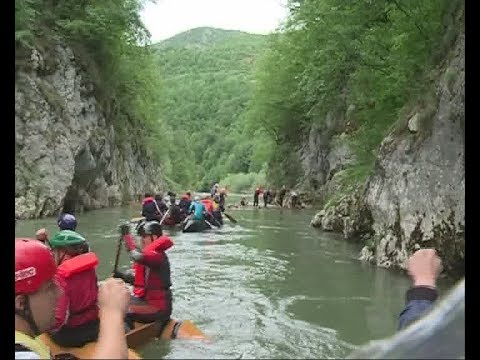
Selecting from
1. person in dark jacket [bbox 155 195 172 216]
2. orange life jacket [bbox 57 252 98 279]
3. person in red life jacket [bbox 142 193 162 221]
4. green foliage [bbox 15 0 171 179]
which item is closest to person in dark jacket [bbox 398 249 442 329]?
orange life jacket [bbox 57 252 98 279]

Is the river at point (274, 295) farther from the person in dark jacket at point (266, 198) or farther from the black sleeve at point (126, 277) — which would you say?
the person in dark jacket at point (266, 198)

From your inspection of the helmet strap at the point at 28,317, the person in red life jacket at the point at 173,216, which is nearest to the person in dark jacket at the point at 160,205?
the person in red life jacket at the point at 173,216

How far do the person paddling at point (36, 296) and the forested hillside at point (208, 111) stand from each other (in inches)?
2900

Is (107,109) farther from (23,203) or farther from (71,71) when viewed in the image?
(23,203)

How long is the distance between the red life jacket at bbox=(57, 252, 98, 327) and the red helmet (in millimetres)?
2543

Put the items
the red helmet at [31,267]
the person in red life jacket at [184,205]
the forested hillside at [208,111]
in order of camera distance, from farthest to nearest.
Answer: the forested hillside at [208,111] → the person in red life jacket at [184,205] → the red helmet at [31,267]

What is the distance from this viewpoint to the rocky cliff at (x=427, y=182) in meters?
10.1

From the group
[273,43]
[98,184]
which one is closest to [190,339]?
[98,184]

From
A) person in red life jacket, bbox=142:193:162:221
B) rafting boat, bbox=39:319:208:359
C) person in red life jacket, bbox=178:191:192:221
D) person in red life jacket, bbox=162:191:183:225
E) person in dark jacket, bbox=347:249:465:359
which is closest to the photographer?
person in dark jacket, bbox=347:249:465:359

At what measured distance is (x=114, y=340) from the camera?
1920 millimetres

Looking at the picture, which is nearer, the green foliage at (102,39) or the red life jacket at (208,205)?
the red life jacket at (208,205)

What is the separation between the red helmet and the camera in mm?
2420

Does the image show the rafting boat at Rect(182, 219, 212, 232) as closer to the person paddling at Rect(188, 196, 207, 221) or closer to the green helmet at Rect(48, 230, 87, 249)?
the person paddling at Rect(188, 196, 207, 221)

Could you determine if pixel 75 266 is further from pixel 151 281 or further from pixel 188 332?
pixel 188 332
